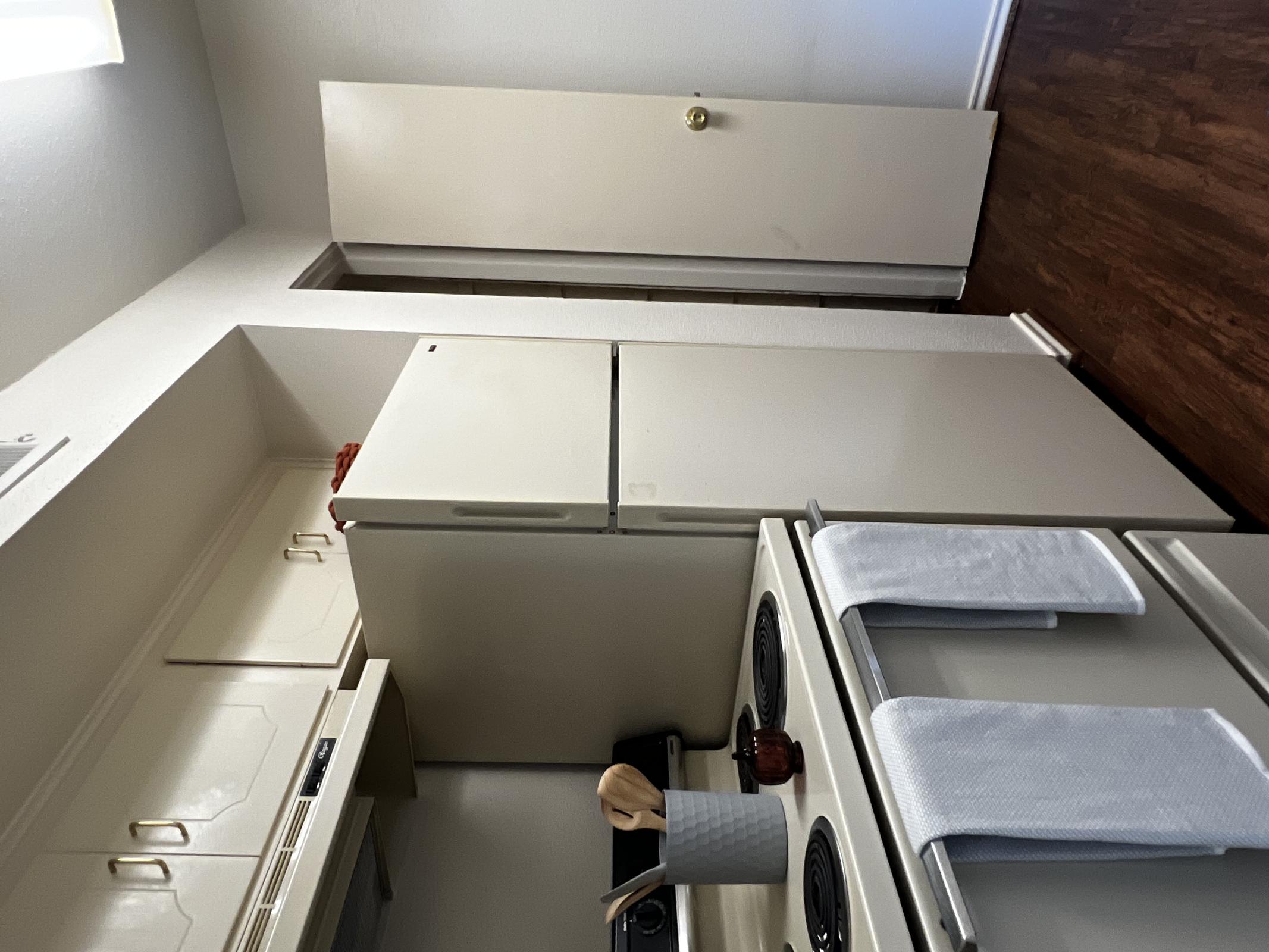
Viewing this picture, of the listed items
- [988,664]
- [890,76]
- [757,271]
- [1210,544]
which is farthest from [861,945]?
[890,76]

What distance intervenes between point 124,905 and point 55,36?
1224 millimetres

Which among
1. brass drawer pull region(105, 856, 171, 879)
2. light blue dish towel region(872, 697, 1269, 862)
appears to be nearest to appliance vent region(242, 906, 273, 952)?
brass drawer pull region(105, 856, 171, 879)

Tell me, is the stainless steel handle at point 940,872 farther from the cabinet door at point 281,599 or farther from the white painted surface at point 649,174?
the white painted surface at point 649,174

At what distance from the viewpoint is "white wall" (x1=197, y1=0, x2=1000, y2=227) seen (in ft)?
5.74

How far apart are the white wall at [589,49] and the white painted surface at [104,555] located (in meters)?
0.77

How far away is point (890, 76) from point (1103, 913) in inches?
70.6

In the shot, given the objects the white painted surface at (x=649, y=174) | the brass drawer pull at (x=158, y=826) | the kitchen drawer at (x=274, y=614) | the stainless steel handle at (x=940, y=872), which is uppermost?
the white painted surface at (x=649, y=174)

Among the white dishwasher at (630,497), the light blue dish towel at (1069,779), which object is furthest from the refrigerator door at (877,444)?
the light blue dish towel at (1069,779)

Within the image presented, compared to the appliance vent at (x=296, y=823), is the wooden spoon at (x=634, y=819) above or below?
below

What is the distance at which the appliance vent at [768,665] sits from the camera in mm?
859

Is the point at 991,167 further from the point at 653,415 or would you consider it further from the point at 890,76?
the point at 653,415

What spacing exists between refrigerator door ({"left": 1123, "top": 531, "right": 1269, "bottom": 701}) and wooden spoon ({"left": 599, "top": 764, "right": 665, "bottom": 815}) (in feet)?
1.86

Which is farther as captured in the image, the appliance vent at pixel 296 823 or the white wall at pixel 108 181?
the white wall at pixel 108 181

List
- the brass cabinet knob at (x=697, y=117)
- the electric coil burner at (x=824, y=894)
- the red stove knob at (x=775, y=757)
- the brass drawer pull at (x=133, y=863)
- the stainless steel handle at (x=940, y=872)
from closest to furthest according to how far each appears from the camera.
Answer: the stainless steel handle at (x=940, y=872)
the electric coil burner at (x=824, y=894)
the red stove knob at (x=775, y=757)
the brass drawer pull at (x=133, y=863)
the brass cabinet knob at (x=697, y=117)
